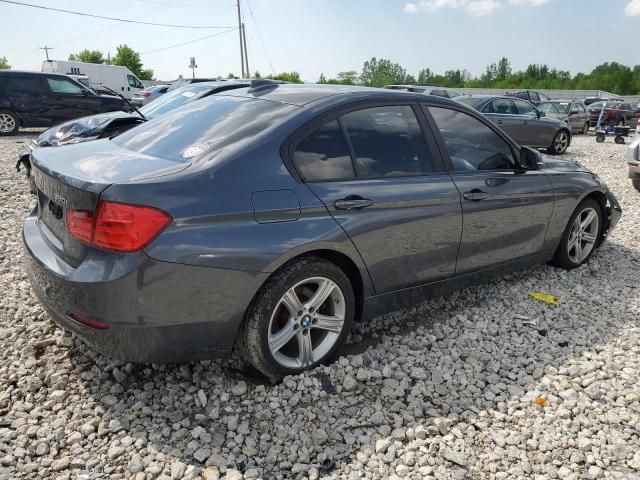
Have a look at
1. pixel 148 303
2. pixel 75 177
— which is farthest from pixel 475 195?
pixel 75 177

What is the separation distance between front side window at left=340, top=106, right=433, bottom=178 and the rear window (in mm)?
430

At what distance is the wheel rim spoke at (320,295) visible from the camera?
113 inches

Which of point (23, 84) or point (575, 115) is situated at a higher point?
point (23, 84)

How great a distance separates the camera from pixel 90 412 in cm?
261

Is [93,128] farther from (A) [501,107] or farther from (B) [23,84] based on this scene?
(A) [501,107]

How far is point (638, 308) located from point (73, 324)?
13.4 feet

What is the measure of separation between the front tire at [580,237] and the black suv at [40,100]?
1302 cm

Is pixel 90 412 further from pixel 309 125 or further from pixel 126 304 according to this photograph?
pixel 309 125

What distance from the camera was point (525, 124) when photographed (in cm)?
1368

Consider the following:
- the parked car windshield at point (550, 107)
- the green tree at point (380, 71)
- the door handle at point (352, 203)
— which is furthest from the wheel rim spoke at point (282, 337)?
the green tree at point (380, 71)

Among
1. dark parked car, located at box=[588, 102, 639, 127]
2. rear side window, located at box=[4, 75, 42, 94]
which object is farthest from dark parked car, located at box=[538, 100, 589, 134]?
rear side window, located at box=[4, 75, 42, 94]

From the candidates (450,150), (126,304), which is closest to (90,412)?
(126,304)

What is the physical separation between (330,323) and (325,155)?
96 centimetres

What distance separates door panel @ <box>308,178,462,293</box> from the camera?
291 centimetres
